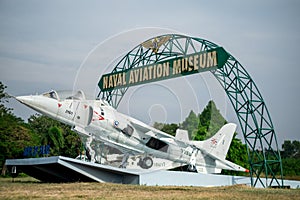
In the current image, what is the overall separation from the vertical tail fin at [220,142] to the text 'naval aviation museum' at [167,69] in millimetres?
5168

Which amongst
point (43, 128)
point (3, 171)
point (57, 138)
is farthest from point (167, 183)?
point (43, 128)

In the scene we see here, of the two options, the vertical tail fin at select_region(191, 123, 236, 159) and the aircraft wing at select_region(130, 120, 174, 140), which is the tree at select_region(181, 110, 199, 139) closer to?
the vertical tail fin at select_region(191, 123, 236, 159)

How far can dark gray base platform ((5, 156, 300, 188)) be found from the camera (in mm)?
19339

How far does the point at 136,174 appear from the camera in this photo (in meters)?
19.7

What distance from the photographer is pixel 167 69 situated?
23250 mm

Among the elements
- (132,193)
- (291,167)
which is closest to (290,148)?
(291,167)

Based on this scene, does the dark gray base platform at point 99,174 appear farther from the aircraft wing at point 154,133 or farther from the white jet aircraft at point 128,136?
the aircraft wing at point 154,133

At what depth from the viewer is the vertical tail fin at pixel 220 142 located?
1036 inches

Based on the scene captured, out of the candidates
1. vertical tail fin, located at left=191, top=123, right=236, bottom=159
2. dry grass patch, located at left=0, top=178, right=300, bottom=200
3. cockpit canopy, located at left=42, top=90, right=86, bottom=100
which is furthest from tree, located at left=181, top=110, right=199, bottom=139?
dry grass patch, located at left=0, top=178, right=300, bottom=200

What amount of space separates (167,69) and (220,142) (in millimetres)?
6332

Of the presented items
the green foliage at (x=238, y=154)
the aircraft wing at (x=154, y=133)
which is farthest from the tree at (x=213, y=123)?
the aircraft wing at (x=154, y=133)

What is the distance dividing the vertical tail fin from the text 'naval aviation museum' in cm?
517

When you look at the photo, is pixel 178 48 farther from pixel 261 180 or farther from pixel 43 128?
pixel 43 128

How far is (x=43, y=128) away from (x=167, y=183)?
33.3 meters
